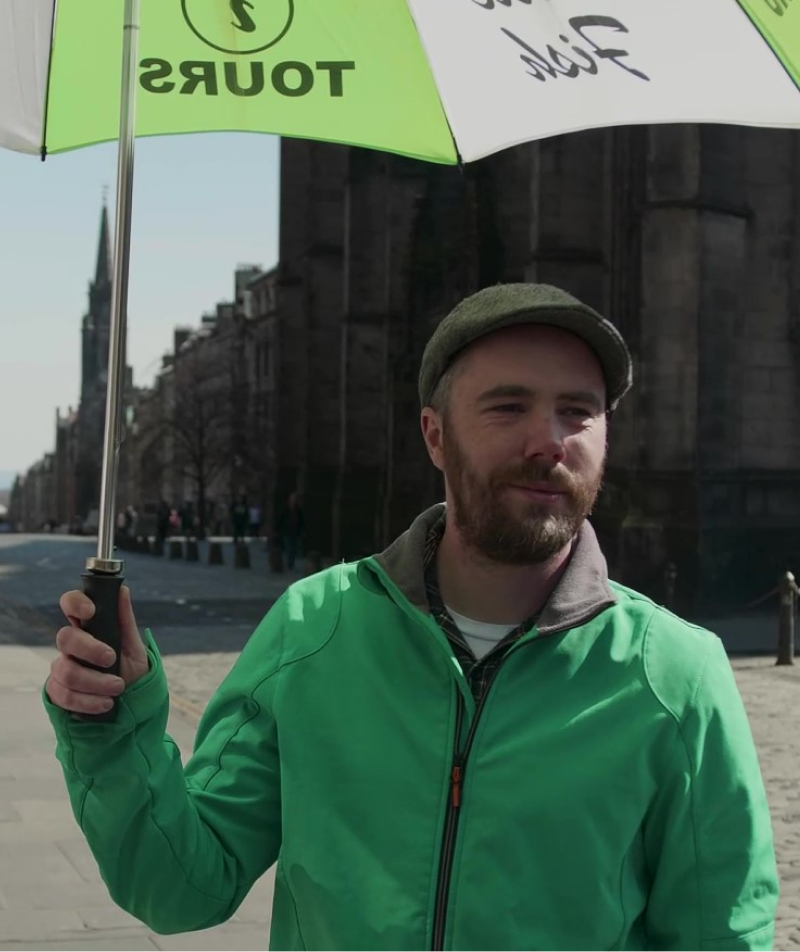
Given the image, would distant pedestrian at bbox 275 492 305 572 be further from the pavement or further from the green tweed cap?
the green tweed cap

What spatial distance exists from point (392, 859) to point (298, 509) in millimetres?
31423

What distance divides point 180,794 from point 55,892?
4201 millimetres

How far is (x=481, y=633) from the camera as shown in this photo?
2221 mm

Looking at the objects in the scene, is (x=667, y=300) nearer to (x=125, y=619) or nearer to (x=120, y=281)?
(x=120, y=281)

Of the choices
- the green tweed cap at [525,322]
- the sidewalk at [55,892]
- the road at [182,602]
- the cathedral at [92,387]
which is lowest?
the sidewalk at [55,892]

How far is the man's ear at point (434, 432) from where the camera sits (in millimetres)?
2361

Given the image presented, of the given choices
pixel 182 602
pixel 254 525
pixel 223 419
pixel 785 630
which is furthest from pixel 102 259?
pixel 785 630

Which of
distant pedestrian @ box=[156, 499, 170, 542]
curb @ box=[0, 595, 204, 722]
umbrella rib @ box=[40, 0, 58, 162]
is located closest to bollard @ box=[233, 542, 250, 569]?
curb @ box=[0, 595, 204, 722]

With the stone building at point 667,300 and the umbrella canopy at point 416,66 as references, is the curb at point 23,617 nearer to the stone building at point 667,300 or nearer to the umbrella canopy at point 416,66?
the stone building at point 667,300

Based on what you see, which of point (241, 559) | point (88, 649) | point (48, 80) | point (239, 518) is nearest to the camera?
point (88, 649)

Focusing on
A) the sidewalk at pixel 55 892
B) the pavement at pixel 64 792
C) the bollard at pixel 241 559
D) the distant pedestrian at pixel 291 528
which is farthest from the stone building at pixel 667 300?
the sidewalk at pixel 55 892

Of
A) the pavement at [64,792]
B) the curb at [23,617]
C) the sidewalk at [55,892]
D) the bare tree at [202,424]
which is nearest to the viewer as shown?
the sidewalk at [55,892]

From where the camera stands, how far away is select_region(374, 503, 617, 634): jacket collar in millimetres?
2146

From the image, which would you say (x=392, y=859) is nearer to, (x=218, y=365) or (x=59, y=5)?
(x=59, y=5)
